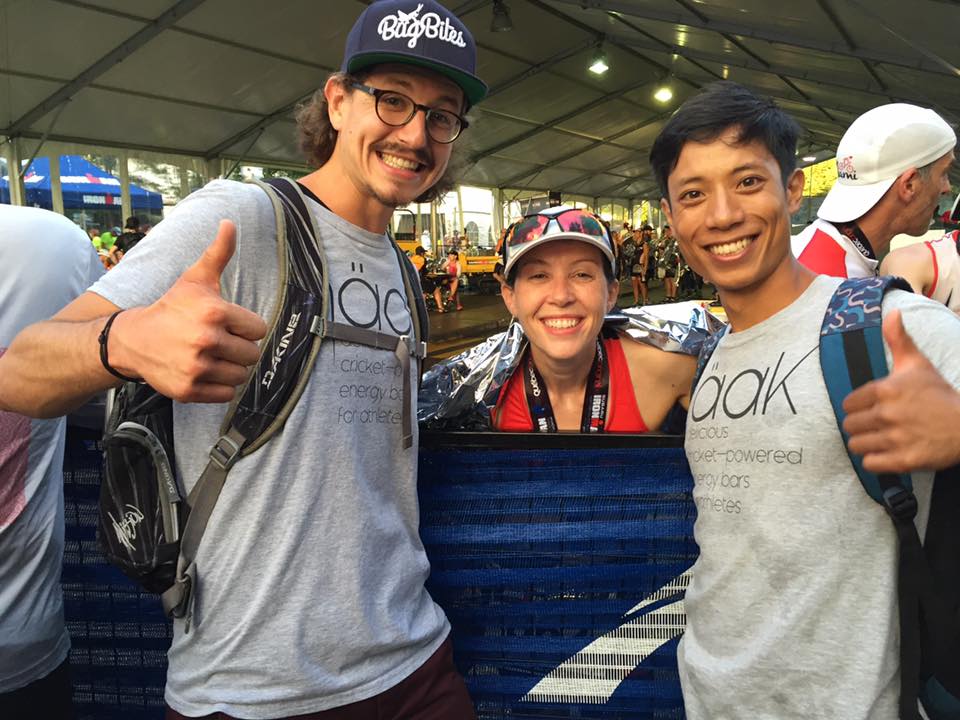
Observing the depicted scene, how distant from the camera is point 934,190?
2379 millimetres

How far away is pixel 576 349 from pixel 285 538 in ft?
2.99

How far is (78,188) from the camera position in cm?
1451

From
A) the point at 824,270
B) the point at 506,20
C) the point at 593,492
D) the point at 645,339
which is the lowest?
the point at 593,492

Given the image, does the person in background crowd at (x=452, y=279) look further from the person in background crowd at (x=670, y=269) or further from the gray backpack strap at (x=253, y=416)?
the gray backpack strap at (x=253, y=416)

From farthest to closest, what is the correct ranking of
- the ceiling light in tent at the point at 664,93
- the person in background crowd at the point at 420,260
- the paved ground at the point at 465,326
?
the ceiling light in tent at the point at 664,93 → the person in background crowd at the point at 420,260 → the paved ground at the point at 465,326

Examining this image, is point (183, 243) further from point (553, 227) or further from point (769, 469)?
point (769, 469)

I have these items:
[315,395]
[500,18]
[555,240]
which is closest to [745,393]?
[555,240]

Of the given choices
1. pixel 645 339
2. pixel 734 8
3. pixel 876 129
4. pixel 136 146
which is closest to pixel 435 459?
pixel 645 339

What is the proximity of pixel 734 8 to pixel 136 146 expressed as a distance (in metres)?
12.5

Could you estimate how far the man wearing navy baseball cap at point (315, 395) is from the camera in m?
1.08

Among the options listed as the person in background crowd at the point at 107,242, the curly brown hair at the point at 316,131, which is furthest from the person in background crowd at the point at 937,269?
the person in background crowd at the point at 107,242

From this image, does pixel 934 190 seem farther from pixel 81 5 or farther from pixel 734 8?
pixel 81 5

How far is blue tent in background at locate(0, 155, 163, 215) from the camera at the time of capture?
13.4m

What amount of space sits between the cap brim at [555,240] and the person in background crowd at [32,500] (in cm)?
112
